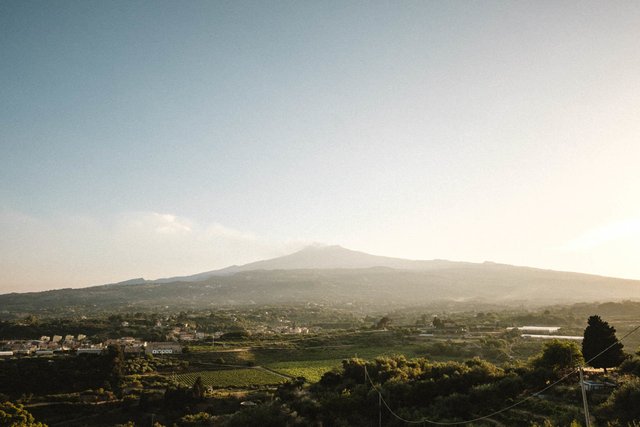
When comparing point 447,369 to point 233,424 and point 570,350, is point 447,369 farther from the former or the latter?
point 233,424

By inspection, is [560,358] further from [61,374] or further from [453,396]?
[61,374]

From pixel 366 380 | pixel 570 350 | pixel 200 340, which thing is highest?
pixel 570 350

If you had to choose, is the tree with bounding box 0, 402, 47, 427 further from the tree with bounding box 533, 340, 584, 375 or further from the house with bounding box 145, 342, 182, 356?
the tree with bounding box 533, 340, 584, 375

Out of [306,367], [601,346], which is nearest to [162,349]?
[306,367]

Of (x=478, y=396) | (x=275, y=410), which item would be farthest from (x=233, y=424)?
(x=478, y=396)

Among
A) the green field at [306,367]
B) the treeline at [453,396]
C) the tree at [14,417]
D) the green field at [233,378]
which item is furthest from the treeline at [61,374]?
the treeline at [453,396]

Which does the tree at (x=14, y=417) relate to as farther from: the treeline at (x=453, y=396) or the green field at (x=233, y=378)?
the green field at (x=233, y=378)

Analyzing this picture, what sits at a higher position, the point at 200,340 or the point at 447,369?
the point at 447,369
